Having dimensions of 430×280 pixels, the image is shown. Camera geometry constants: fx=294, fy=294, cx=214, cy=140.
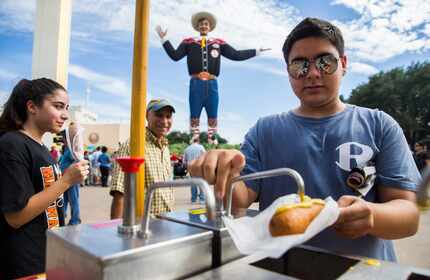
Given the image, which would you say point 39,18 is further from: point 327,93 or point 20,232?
point 327,93

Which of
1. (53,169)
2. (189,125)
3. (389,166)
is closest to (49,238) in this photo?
(53,169)

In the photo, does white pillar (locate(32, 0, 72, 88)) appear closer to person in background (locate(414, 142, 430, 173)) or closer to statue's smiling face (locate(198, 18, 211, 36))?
statue's smiling face (locate(198, 18, 211, 36))

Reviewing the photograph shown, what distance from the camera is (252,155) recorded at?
52.7 inches

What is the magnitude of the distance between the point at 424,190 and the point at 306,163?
75 centimetres

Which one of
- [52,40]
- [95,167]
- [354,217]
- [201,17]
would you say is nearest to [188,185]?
[354,217]

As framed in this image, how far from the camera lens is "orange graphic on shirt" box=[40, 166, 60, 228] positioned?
1.54m

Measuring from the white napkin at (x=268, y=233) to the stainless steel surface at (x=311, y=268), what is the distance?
0.08 meters

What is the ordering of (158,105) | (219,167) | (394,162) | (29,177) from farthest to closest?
(158,105) < (29,177) < (394,162) < (219,167)

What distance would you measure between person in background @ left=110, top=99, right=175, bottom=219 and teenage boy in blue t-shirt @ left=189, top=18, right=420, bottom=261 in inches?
44.1

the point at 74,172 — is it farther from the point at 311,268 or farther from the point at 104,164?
the point at 104,164

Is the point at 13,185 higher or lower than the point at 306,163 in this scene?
lower

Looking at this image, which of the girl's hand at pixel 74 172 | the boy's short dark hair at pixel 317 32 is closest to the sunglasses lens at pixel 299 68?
the boy's short dark hair at pixel 317 32

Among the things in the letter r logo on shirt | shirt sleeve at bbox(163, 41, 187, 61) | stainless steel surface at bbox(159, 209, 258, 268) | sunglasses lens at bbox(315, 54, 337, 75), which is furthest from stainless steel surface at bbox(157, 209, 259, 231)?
shirt sleeve at bbox(163, 41, 187, 61)

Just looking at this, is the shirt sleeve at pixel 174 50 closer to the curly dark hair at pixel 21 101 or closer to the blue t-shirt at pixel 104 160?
the curly dark hair at pixel 21 101
